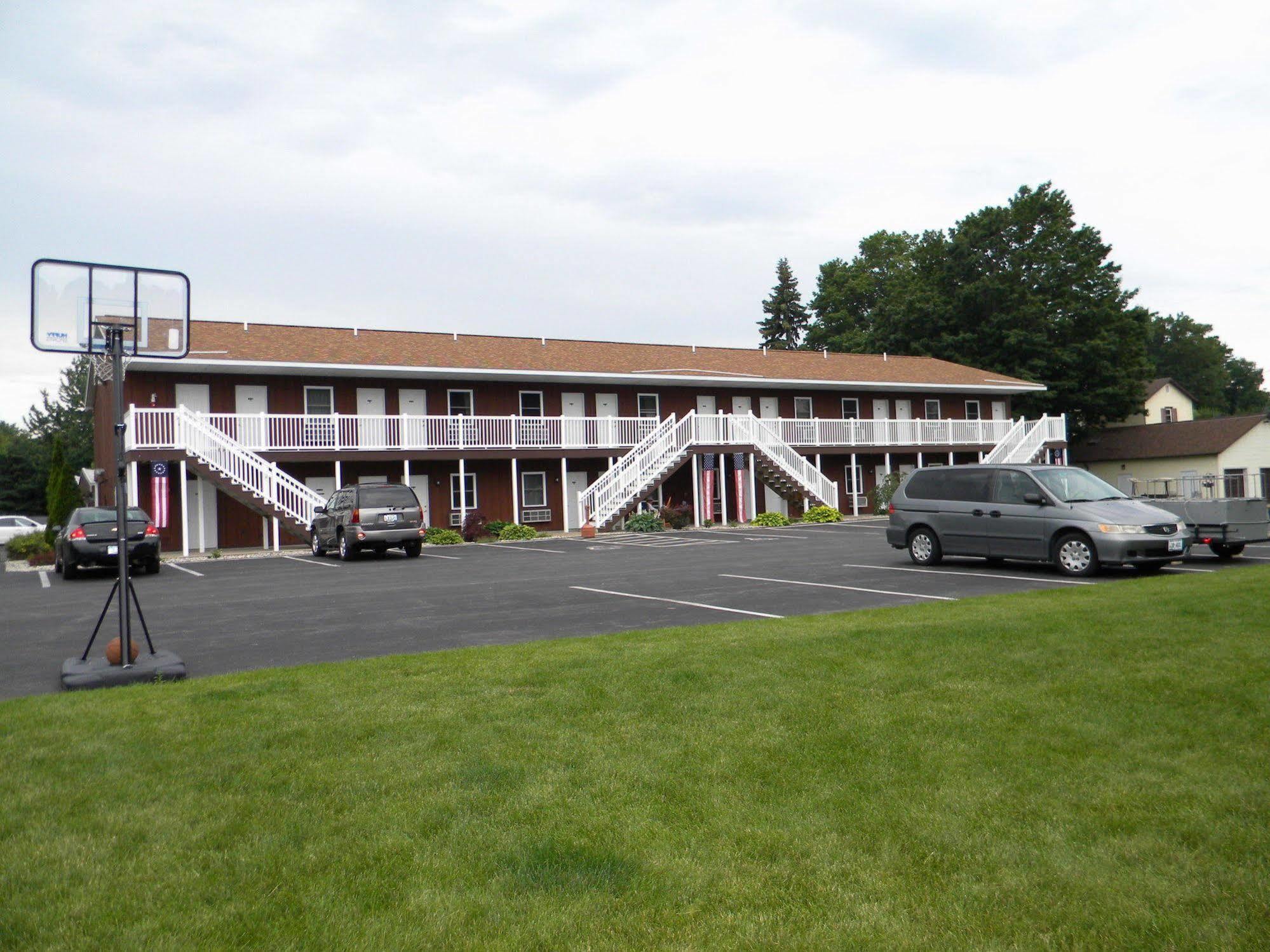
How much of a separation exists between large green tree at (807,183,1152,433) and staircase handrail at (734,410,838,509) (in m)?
22.3

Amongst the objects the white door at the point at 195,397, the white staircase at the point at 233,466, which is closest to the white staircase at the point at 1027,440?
the white staircase at the point at 233,466

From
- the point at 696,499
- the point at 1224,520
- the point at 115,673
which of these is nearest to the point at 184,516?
the point at 696,499

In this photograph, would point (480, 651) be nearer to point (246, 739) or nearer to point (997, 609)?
point (246, 739)

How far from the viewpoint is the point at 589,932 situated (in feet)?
11.0

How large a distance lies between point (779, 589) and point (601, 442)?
1941cm

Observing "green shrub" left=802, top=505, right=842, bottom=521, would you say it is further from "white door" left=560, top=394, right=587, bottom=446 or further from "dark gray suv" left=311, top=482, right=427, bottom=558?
"dark gray suv" left=311, top=482, right=427, bottom=558

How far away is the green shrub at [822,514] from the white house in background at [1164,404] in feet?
116

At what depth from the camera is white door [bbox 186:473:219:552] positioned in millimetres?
28516

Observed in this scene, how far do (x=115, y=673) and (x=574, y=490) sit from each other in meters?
26.8

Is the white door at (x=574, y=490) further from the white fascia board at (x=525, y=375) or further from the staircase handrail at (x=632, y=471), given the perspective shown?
the white fascia board at (x=525, y=375)

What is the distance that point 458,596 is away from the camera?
1399 cm

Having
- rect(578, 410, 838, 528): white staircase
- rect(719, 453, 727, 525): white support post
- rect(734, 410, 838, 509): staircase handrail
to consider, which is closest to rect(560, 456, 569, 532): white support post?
rect(578, 410, 838, 528): white staircase

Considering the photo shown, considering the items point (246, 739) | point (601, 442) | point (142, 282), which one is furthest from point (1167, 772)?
point (601, 442)

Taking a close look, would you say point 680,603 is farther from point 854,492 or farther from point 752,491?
point 854,492
